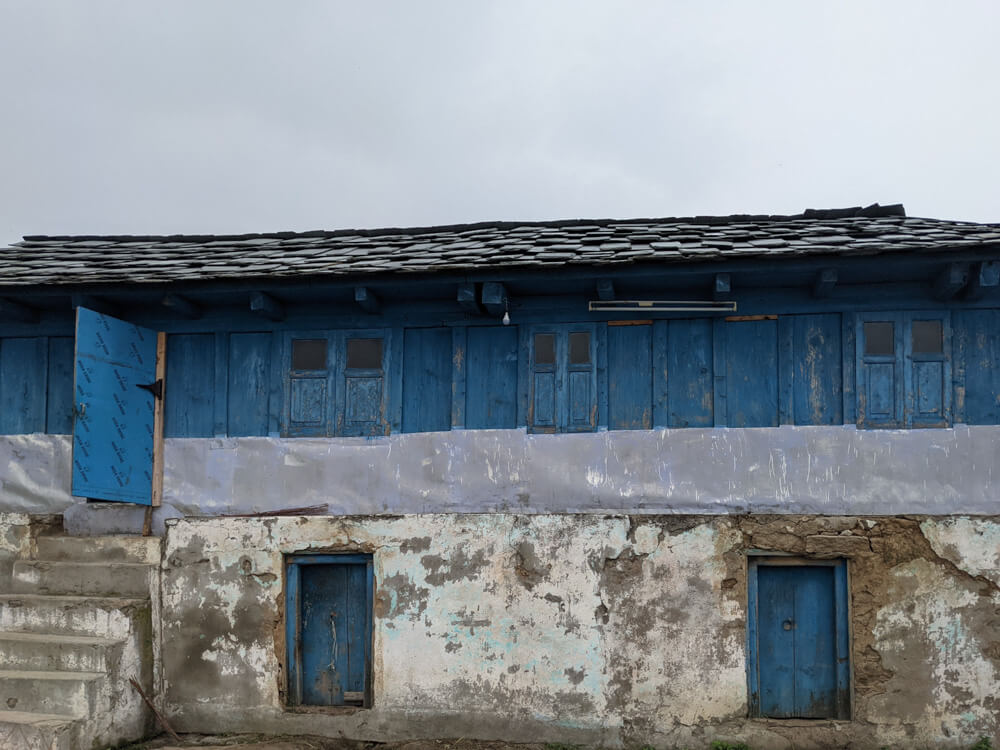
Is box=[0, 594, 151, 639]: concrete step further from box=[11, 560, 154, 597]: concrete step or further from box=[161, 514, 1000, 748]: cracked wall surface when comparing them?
box=[161, 514, 1000, 748]: cracked wall surface

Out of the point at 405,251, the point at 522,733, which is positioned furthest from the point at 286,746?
the point at 405,251

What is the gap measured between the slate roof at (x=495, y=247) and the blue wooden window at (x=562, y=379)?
2.50ft

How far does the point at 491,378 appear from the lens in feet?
29.1

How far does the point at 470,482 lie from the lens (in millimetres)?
8695

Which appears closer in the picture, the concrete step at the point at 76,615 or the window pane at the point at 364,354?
the concrete step at the point at 76,615

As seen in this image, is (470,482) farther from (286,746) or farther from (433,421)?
(286,746)

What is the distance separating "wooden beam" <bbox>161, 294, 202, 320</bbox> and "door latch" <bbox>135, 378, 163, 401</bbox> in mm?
673

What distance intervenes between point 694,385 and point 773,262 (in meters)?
1.28

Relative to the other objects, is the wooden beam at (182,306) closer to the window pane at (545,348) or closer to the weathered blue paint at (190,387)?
the weathered blue paint at (190,387)

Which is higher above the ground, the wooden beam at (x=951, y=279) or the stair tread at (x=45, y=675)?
the wooden beam at (x=951, y=279)

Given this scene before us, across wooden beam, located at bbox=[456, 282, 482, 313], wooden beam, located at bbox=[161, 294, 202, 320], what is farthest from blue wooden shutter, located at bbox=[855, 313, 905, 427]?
wooden beam, located at bbox=[161, 294, 202, 320]

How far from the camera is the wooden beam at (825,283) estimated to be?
8.03m

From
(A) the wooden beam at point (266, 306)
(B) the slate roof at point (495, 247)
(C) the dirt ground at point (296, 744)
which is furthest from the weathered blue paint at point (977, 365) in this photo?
(A) the wooden beam at point (266, 306)

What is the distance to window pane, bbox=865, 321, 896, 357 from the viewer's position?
8398mm
